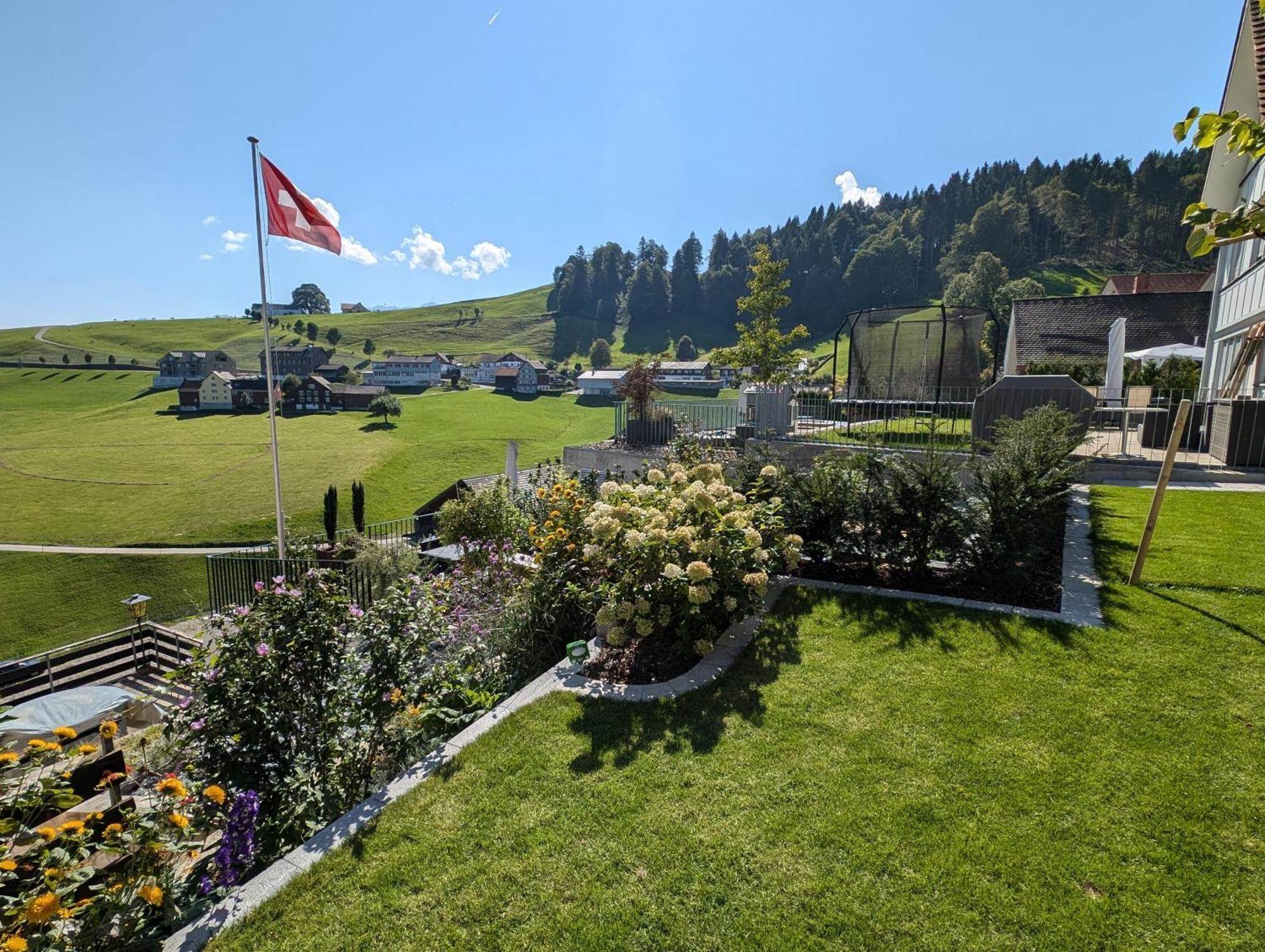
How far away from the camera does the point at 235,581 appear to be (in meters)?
14.3

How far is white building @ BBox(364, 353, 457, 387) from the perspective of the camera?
8944 cm

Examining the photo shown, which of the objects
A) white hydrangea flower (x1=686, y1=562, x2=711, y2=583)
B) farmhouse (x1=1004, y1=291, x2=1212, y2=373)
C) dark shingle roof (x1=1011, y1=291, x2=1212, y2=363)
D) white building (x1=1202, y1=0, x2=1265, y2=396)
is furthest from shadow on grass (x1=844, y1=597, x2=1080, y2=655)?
dark shingle roof (x1=1011, y1=291, x2=1212, y2=363)

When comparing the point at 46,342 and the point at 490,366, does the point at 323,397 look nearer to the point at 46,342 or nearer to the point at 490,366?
the point at 490,366

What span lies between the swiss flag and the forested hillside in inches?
2852

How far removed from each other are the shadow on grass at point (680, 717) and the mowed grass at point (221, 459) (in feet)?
101

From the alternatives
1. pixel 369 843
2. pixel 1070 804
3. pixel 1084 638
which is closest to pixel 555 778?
pixel 369 843

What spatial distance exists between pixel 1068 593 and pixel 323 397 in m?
76.0

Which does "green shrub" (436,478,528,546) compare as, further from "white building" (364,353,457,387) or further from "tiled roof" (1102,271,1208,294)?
"white building" (364,353,457,387)

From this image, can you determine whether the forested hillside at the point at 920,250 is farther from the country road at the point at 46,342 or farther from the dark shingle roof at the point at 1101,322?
the country road at the point at 46,342

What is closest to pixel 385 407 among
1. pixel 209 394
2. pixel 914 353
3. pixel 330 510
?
pixel 209 394

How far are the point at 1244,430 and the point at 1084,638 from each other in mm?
8316

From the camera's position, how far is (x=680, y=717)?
392cm

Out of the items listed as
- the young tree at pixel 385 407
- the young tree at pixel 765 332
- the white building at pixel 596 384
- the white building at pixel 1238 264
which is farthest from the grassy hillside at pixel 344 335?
the white building at pixel 1238 264

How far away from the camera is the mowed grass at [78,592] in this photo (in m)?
20.6
